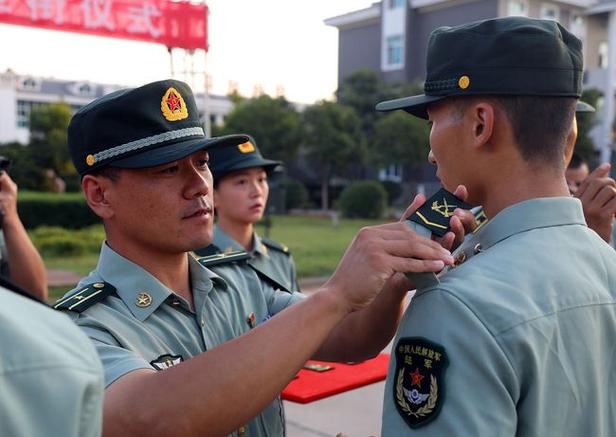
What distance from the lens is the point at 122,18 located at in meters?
9.57

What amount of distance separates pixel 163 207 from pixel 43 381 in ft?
3.50

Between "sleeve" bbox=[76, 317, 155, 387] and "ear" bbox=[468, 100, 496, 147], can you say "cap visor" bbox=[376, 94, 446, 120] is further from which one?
"sleeve" bbox=[76, 317, 155, 387]

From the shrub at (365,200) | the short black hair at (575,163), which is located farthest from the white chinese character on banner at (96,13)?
the shrub at (365,200)

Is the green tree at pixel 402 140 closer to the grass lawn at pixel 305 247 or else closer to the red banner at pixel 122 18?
the grass lawn at pixel 305 247

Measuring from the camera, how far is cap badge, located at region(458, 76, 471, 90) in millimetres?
1248

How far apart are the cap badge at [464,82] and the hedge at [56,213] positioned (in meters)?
14.8

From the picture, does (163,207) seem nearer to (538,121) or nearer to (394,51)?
(538,121)

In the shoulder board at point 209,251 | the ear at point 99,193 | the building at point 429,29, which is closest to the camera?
the ear at point 99,193

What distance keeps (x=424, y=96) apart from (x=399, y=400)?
0.64m

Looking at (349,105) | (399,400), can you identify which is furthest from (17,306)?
(349,105)

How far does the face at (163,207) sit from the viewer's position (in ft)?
5.36

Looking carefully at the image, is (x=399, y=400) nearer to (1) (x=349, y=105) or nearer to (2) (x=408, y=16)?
(1) (x=349, y=105)

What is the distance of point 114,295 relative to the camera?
64.6 inches

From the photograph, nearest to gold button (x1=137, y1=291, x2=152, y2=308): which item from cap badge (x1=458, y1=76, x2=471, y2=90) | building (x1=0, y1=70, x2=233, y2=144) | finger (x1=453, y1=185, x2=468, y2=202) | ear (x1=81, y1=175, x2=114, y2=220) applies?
ear (x1=81, y1=175, x2=114, y2=220)
